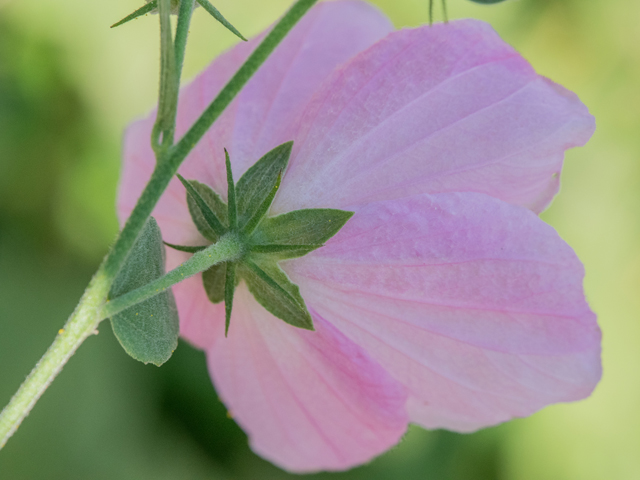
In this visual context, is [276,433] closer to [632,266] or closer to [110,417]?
[110,417]

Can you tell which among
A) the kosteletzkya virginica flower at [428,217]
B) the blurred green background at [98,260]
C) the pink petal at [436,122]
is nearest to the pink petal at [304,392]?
the kosteletzkya virginica flower at [428,217]

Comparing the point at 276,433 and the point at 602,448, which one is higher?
the point at 276,433

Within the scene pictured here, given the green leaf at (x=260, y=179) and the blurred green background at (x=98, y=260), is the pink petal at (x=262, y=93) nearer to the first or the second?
the green leaf at (x=260, y=179)

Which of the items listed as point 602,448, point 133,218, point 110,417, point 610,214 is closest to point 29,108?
point 110,417

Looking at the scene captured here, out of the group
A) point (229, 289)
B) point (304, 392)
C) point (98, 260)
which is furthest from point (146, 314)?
point (98, 260)

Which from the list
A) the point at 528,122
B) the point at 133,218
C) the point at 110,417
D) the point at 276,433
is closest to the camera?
the point at 133,218
